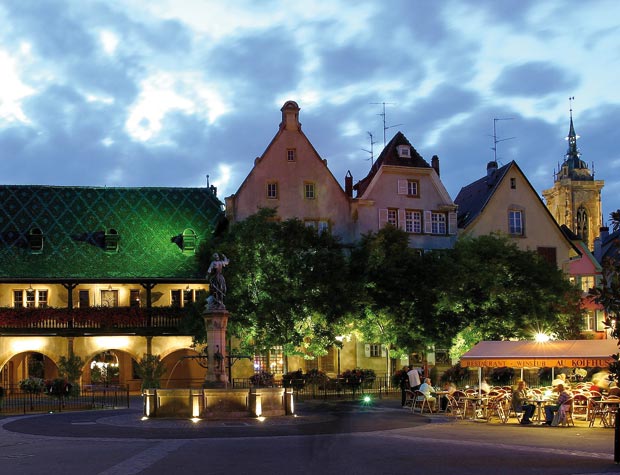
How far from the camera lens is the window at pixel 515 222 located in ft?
208

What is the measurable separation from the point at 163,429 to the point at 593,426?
12.7 meters

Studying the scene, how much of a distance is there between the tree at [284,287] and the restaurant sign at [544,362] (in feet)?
59.5

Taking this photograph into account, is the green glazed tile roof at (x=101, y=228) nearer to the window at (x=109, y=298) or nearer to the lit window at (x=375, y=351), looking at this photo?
the window at (x=109, y=298)

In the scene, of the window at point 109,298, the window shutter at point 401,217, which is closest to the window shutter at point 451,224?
the window shutter at point 401,217

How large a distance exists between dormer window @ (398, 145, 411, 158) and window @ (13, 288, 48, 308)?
77.5 feet

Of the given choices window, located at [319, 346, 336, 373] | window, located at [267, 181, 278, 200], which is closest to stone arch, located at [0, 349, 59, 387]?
window, located at [319, 346, 336, 373]

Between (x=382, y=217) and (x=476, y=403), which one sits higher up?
(x=382, y=217)

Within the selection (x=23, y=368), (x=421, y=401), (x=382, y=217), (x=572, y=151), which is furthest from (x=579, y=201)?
(x=421, y=401)

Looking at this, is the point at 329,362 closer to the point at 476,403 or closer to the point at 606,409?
the point at 476,403

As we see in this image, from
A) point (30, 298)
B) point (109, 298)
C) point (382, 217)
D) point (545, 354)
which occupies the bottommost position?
point (545, 354)

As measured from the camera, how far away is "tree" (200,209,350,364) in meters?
49.4

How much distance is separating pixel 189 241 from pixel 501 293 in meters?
19.4

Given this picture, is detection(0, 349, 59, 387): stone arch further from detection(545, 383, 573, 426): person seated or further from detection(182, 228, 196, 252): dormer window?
detection(545, 383, 573, 426): person seated

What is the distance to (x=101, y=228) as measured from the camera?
59.2 metres
